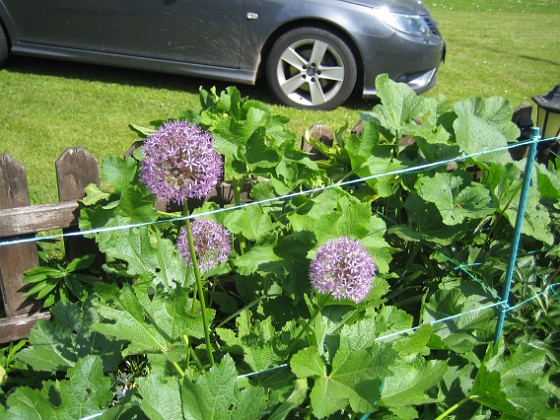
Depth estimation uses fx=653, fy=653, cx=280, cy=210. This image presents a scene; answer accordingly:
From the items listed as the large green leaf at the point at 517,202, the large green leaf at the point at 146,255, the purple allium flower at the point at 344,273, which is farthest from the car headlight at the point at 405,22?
the purple allium flower at the point at 344,273

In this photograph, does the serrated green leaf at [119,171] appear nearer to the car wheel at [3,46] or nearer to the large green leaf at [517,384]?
the large green leaf at [517,384]

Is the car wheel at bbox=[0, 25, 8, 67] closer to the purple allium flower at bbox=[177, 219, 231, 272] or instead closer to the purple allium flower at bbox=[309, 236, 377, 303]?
the purple allium flower at bbox=[177, 219, 231, 272]

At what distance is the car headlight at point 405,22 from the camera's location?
620cm

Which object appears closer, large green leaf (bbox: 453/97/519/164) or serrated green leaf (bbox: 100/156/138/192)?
serrated green leaf (bbox: 100/156/138/192)

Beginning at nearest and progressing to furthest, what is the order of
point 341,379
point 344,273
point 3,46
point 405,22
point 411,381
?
1. point 344,273
2. point 341,379
3. point 411,381
4. point 405,22
5. point 3,46

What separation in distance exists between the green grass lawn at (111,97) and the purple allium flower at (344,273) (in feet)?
9.91

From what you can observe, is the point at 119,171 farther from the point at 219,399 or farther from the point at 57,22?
the point at 57,22

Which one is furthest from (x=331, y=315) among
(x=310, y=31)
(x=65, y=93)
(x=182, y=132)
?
(x=65, y=93)

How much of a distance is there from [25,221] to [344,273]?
4.81ft

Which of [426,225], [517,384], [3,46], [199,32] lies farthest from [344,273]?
[3,46]

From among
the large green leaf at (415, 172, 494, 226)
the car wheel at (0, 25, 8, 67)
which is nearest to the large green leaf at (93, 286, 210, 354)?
the large green leaf at (415, 172, 494, 226)

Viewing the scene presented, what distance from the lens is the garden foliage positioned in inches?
68.8

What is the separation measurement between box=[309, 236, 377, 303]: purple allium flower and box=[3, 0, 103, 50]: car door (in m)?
5.27

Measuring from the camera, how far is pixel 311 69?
6.29 m
